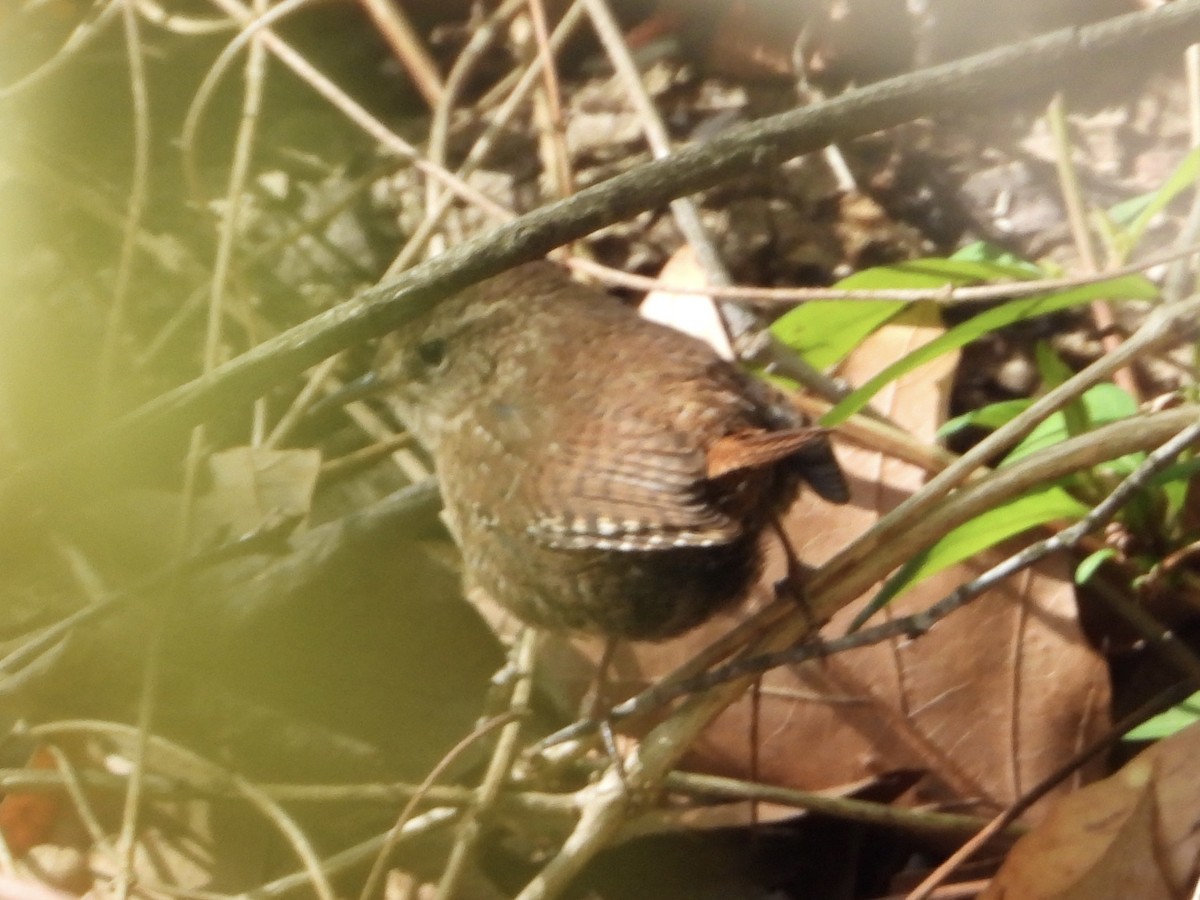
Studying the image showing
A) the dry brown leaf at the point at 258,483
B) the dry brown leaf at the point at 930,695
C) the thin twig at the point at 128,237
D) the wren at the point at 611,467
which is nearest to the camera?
the wren at the point at 611,467

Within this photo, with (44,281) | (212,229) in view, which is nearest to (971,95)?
(212,229)

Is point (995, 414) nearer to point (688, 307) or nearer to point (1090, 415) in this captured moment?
point (1090, 415)

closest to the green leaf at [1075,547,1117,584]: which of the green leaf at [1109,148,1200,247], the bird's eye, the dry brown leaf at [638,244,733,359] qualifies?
the green leaf at [1109,148,1200,247]

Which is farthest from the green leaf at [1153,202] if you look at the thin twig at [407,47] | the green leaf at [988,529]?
the thin twig at [407,47]

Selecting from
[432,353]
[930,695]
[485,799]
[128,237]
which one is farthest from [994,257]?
[128,237]

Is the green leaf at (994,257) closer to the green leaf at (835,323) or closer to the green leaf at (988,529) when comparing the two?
the green leaf at (835,323)

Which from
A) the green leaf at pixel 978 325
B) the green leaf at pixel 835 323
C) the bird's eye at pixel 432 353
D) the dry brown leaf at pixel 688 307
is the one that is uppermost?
the bird's eye at pixel 432 353

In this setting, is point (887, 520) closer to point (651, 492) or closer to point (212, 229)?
point (651, 492)

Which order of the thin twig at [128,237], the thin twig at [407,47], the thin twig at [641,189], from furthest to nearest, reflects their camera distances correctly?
the thin twig at [407,47] → the thin twig at [128,237] → the thin twig at [641,189]
